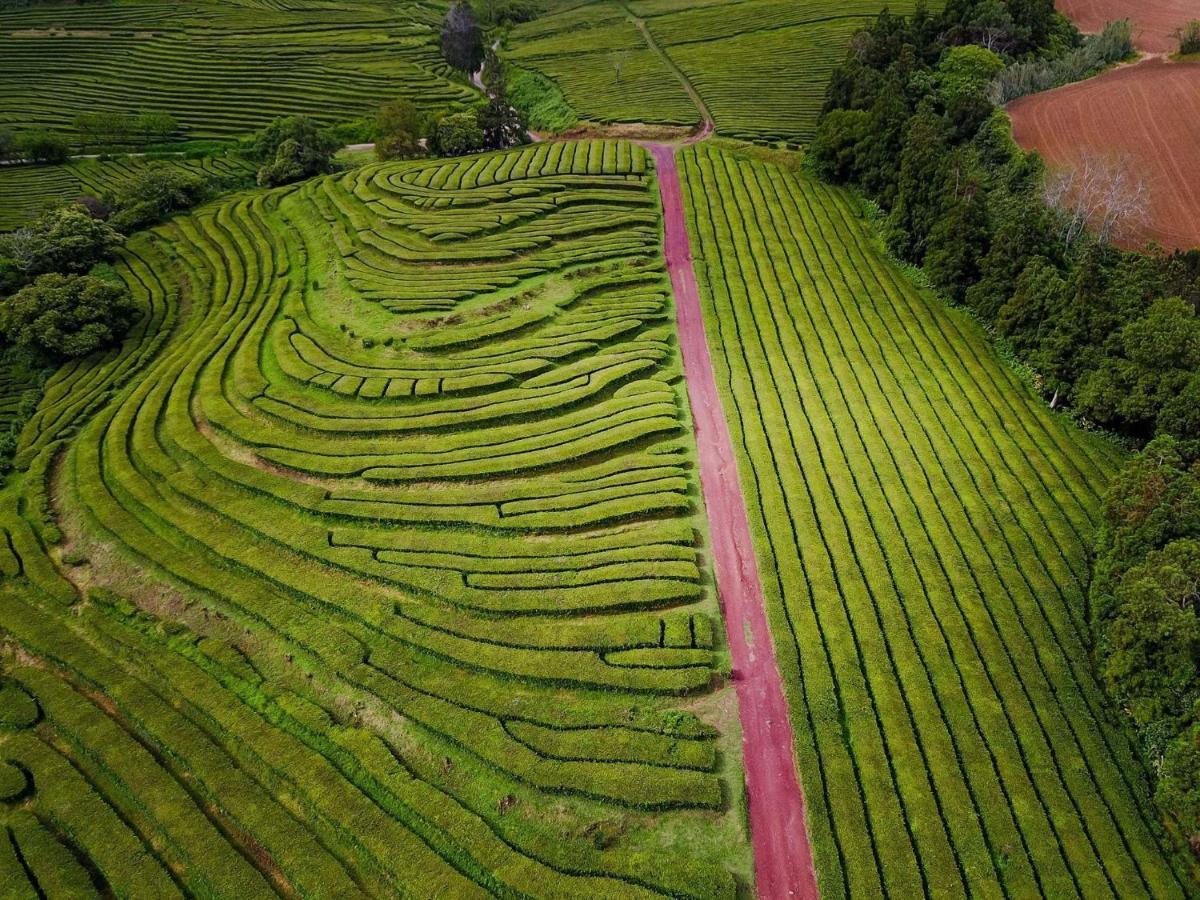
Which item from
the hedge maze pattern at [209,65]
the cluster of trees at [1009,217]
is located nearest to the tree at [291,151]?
the hedge maze pattern at [209,65]

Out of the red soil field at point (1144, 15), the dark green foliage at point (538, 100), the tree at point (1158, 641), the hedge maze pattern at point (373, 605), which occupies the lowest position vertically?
the hedge maze pattern at point (373, 605)

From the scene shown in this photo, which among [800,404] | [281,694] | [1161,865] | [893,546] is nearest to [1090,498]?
[893,546]

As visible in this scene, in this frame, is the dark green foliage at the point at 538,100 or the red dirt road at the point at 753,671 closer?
the red dirt road at the point at 753,671

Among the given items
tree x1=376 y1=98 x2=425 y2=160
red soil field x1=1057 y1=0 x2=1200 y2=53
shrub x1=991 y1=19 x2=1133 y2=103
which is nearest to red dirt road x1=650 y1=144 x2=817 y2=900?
tree x1=376 y1=98 x2=425 y2=160

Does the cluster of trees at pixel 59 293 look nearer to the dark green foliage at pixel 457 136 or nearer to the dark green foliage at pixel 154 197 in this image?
the dark green foliage at pixel 154 197

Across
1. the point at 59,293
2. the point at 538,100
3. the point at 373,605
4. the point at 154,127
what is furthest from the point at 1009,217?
the point at 154,127

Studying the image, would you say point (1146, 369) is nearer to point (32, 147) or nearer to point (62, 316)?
point (62, 316)
